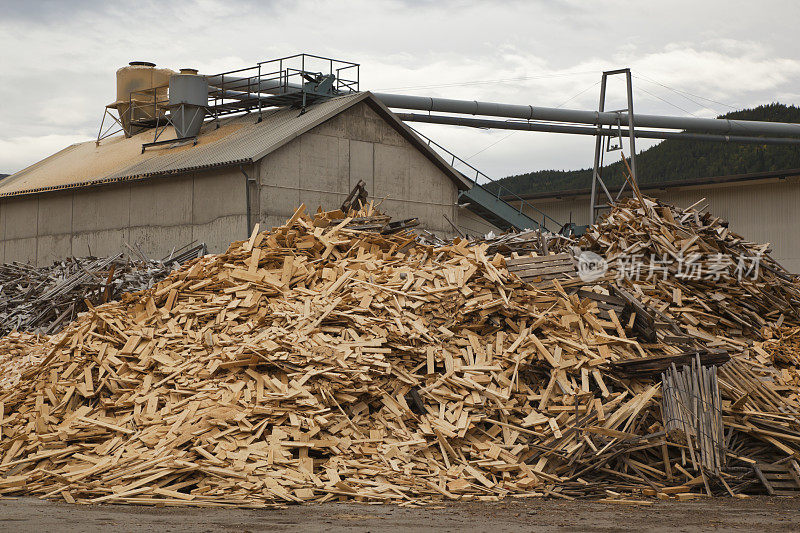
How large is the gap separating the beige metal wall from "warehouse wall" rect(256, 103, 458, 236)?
38.2 ft

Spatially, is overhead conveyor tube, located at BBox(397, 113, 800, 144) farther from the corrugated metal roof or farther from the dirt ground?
the dirt ground

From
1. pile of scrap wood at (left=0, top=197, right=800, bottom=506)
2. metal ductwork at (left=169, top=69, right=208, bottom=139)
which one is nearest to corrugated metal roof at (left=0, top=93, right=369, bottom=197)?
metal ductwork at (left=169, top=69, right=208, bottom=139)

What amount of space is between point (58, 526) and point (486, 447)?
479cm

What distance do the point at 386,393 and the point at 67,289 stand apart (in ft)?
40.9

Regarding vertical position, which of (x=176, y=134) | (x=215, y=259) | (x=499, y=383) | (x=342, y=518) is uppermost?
(x=176, y=134)

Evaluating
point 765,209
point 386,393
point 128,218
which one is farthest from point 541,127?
point 386,393

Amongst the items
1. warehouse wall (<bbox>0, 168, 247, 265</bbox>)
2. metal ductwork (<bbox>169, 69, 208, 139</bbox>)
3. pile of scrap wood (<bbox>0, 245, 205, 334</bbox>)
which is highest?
metal ductwork (<bbox>169, 69, 208, 139</bbox>)

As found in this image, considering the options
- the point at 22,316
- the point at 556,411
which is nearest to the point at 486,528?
the point at 556,411

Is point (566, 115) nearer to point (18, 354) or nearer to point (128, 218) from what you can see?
point (128, 218)

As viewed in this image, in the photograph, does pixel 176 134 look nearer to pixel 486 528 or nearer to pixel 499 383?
pixel 499 383

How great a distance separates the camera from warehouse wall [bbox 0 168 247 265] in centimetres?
2520

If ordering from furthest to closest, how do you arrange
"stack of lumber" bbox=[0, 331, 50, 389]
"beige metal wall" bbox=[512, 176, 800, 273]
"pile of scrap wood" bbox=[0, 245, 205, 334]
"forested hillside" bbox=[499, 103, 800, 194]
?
"forested hillside" bbox=[499, 103, 800, 194] → "beige metal wall" bbox=[512, 176, 800, 273] → "pile of scrap wood" bbox=[0, 245, 205, 334] → "stack of lumber" bbox=[0, 331, 50, 389]

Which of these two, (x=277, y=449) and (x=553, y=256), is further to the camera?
(x=553, y=256)

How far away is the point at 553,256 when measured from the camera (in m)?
14.0
